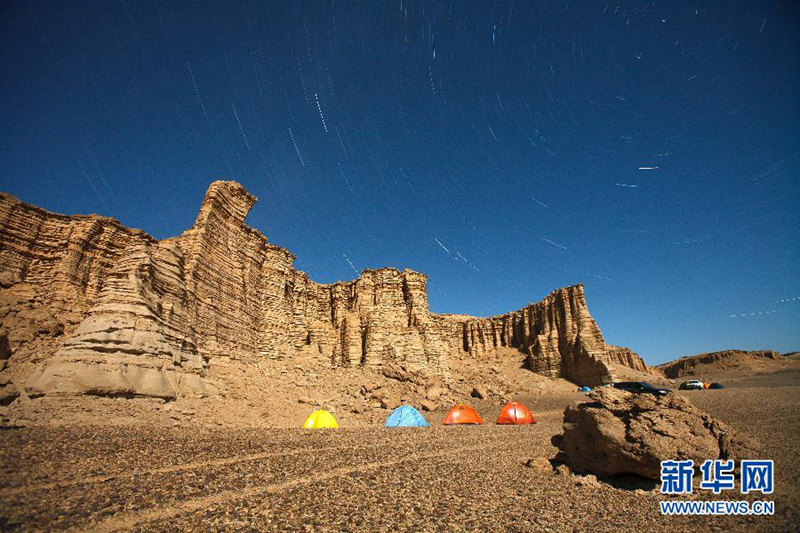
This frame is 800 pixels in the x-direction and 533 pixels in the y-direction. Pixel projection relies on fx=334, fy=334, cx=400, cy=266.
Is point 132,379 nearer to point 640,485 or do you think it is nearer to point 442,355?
point 640,485

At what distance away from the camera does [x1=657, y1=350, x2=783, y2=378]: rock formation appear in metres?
66.4

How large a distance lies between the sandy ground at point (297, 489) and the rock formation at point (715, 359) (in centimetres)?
8043

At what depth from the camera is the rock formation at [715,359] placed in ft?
218

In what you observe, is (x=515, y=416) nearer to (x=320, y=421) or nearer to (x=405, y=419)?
(x=405, y=419)

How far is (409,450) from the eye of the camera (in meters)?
11.3

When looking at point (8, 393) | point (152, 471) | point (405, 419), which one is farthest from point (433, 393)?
point (8, 393)

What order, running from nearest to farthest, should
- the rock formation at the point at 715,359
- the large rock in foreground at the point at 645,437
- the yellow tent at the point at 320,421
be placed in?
the large rock in foreground at the point at 645,437
the yellow tent at the point at 320,421
the rock formation at the point at 715,359

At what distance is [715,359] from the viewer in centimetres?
7194

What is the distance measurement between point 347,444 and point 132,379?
9.80m

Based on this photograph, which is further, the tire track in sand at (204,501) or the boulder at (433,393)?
the boulder at (433,393)

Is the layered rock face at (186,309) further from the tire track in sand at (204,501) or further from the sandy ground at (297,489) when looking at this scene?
the tire track in sand at (204,501)

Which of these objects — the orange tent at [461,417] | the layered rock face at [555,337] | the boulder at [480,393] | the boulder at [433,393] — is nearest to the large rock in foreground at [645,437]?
the orange tent at [461,417]

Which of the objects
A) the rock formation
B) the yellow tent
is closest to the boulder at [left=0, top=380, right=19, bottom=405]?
the yellow tent

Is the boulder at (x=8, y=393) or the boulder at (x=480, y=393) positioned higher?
the boulder at (x=8, y=393)
